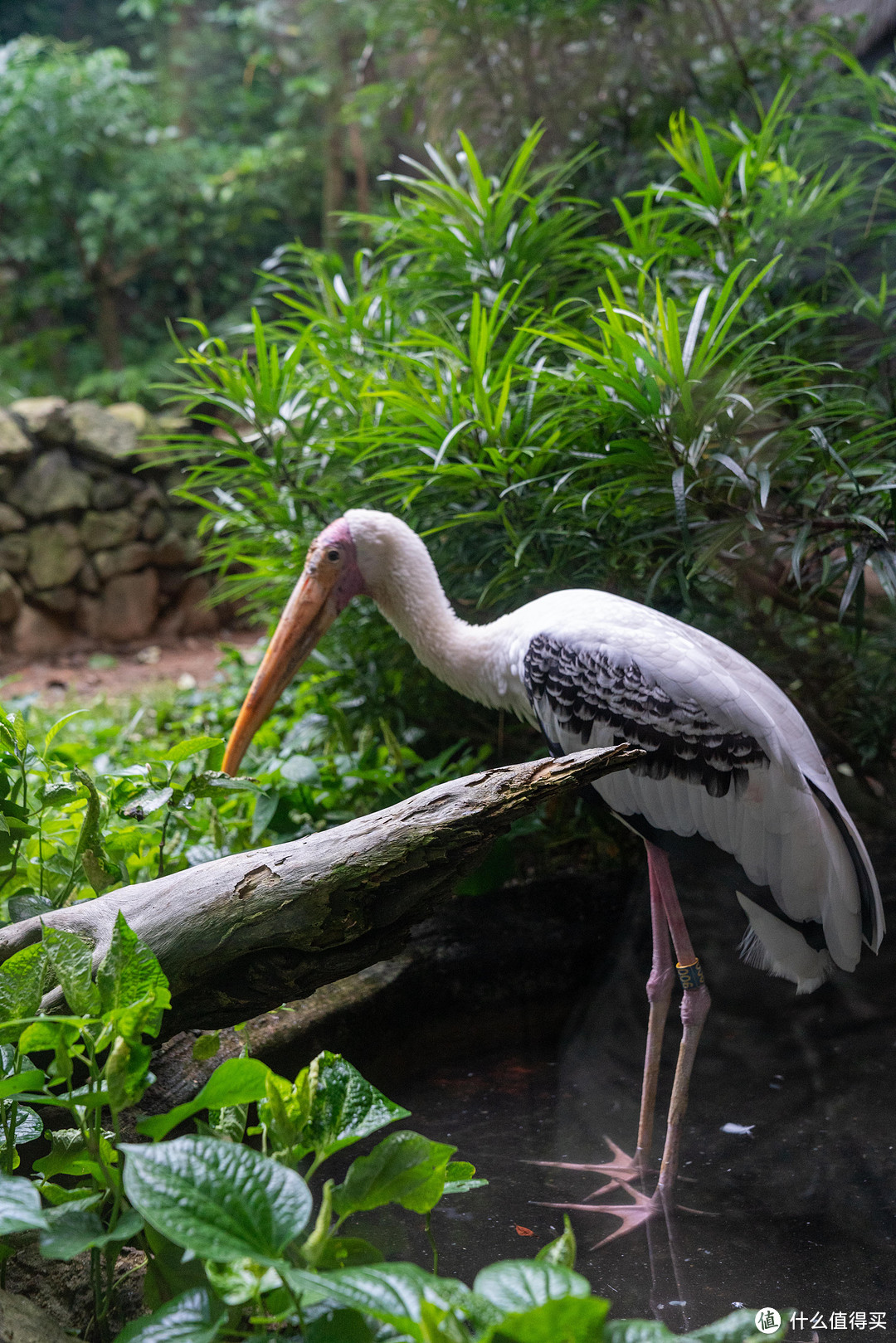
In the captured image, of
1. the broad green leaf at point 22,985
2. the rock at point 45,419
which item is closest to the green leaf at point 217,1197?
the broad green leaf at point 22,985

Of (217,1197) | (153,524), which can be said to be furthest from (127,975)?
(153,524)

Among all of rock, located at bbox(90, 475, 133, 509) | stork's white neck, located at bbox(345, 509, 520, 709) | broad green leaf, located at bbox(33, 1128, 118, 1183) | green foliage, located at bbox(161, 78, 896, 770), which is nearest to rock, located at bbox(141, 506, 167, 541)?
rock, located at bbox(90, 475, 133, 509)

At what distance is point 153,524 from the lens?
6438mm

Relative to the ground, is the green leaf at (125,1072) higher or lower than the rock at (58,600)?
higher

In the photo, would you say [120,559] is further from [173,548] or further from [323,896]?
[323,896]

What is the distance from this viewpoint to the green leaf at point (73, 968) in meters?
1.13

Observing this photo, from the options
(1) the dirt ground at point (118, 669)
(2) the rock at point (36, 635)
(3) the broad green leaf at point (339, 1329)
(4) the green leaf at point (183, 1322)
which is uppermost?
(4) the green leaf at point (183, 1322)

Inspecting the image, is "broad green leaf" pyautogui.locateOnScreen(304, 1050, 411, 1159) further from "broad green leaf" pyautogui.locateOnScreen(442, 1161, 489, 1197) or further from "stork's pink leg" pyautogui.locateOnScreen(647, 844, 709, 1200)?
"stork's pink leg" pyautogui.locateOnScreen(647, 844, 709, 1200)

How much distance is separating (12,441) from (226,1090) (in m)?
5.84

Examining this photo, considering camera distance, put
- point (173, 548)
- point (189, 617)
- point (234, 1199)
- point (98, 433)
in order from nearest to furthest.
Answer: point (234, 1199), point (98, 433), point (173, 548), point (189, 617)

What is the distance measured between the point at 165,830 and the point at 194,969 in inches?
21.5

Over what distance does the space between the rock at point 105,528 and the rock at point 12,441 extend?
1.72ft

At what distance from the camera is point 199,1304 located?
93cm

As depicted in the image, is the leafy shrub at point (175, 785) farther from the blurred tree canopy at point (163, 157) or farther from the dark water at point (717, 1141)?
the blurred tree canopy at point (163, 157)
